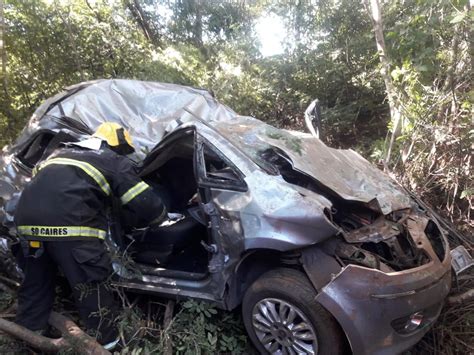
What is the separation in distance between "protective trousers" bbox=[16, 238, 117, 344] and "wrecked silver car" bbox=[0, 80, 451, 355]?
24 cm

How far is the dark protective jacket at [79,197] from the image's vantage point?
2.59 m

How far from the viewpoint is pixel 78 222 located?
261cm

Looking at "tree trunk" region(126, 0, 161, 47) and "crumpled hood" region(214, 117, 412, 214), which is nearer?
"crumpled hood" region(214, 117, 412, 214)

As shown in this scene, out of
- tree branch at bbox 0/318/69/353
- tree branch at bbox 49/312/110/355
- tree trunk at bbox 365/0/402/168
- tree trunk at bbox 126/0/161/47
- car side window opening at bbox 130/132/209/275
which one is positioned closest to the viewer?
tree branch at bbox 49/312/110/355

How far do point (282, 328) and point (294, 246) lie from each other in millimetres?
535

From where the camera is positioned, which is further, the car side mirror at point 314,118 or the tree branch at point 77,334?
the car side mirror at point 314,118

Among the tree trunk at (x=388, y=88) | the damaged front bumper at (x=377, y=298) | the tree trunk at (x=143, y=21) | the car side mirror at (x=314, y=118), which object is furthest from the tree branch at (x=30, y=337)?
the tree trunk at (x=143, y=21)

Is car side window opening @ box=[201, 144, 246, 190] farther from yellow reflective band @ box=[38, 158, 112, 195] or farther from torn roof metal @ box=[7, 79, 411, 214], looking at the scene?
yellow reflective band @ box=[38, 158, 112, 195]

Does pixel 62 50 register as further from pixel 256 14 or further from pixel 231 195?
pixel 231 195

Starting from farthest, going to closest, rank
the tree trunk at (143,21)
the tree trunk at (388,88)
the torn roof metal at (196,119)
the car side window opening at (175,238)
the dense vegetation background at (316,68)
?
the tree trunk at (143,21) < the tree trunk at (388,88) < the dense vegetation background at (316,68) < the car side window opening at (175,238) < the torn roof metal at (196,119)

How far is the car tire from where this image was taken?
7.38ft

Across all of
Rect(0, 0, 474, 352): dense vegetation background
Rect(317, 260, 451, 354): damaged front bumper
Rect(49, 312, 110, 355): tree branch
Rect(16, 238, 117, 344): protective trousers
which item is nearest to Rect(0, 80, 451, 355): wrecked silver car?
Rect(317, 260, 451, 354): damaged front bumper

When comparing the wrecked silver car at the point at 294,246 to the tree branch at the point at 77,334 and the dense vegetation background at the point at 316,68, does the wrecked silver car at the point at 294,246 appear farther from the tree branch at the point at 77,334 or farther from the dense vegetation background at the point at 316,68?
the dense vegetation background at the point at 316,68

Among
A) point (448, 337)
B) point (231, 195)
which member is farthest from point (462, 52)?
point (231, 195)
